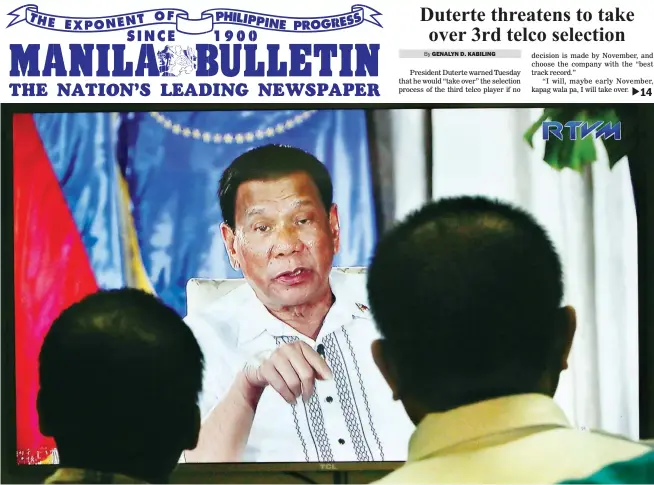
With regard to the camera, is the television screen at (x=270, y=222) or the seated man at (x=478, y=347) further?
the television screen at (x=270, y=222)

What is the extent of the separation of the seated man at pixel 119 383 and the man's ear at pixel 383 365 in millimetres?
397

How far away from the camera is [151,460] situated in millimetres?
1576

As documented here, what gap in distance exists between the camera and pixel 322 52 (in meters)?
1.77

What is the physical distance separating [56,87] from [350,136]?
2.28 ft

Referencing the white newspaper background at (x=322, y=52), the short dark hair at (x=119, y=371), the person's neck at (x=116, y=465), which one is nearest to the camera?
the person's neck at (x=116, y=465)

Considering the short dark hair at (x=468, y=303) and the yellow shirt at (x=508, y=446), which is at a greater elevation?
the short dark hair at (x=468, y=303)

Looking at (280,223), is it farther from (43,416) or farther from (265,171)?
(43,416)

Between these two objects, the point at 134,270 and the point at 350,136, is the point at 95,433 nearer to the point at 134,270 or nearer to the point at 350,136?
the point at 134,270

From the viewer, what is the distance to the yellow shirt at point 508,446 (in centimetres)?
159

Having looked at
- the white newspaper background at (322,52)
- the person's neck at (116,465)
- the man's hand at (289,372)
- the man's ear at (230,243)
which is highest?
the white newspaper background at (322,52)

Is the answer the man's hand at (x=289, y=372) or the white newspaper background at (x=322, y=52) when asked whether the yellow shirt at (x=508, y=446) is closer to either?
the man's hand at (x=289, y=372)

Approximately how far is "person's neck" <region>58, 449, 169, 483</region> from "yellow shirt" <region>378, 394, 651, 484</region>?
0.54 m

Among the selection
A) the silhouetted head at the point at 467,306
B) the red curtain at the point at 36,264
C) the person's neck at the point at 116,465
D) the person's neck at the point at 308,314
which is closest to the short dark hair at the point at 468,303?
the silhouetted head at the point at 467,306

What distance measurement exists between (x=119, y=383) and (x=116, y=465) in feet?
0.64
